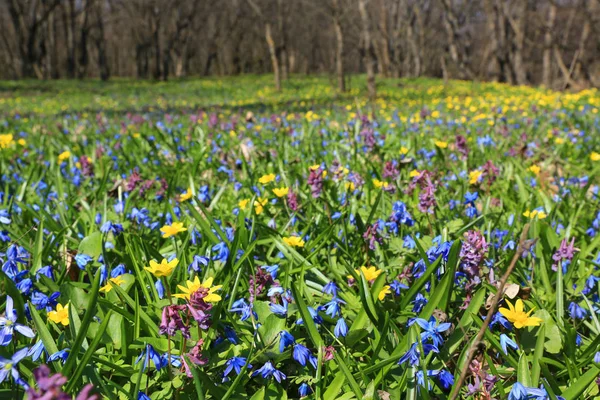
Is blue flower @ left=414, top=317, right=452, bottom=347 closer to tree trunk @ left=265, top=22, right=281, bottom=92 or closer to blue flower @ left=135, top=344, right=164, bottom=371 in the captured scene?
blue flower @ left=135, top=344, right=164, bottom=371

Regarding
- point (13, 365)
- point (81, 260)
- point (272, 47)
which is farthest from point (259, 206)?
point (272, 47)

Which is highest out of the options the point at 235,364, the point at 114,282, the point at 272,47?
the point at 272,47

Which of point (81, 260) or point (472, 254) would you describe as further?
point (81, 260)

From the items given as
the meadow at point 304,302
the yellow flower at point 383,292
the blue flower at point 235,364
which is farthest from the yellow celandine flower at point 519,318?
the blue flower at point 235,364

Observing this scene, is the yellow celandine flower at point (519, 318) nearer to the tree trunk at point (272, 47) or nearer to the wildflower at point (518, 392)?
the wildflower at point (518, 392)

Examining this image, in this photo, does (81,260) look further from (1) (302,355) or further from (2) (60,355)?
(1) (302,355)

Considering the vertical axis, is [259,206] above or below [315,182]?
Result: below

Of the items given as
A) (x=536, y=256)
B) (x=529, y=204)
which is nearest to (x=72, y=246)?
(x=536, y=256)

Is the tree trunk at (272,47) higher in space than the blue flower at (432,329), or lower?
higher

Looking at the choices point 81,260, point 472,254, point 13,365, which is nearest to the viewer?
point 13,365

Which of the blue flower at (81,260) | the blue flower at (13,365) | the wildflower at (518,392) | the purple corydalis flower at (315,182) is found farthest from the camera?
the purple corydalis flower at (315,182)

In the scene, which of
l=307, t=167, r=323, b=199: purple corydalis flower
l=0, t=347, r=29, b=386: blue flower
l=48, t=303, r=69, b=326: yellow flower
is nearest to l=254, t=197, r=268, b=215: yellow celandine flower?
l=307, t=167, r=323, b=199: purple corydalis flower

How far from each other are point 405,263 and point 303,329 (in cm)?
52

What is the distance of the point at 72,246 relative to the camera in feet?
6.51
